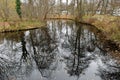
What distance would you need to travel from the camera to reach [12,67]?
1497cm

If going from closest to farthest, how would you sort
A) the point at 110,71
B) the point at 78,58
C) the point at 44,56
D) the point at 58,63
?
the point at 110,71 < the point at 58,63 < the point at 78,58 < the point at 44,56

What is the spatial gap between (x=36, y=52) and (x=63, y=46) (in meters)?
4.29

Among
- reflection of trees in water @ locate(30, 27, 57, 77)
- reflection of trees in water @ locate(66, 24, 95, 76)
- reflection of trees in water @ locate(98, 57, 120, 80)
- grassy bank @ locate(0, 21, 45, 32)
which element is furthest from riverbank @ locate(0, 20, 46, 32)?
reflection of trees in water @ locate(98, 57, 120, 80)

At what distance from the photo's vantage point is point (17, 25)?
36844 mm

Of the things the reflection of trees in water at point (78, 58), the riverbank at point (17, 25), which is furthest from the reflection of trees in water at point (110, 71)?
the riverbank at point (17, 25)

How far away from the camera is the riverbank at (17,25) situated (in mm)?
34769

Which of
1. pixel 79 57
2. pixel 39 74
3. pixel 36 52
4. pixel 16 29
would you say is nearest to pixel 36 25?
pixel 16 29

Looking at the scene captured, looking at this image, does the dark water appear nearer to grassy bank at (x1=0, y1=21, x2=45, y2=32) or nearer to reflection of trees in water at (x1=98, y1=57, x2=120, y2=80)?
reflection of trees in water at (x1=98, y1=57, x2=120, y2=80)

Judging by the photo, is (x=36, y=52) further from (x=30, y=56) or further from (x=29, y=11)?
(x=29, y=11)

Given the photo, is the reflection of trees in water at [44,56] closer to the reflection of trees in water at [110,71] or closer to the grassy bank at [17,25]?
the reflection of trees in water at [110,71]

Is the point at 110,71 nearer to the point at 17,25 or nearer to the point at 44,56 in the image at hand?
the point at 44,56

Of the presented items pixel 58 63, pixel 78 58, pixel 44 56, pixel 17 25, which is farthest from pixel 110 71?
pixel 17 25

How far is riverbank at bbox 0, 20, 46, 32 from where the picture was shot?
34769 mm

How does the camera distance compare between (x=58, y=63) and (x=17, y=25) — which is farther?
(x=17, y=25)
